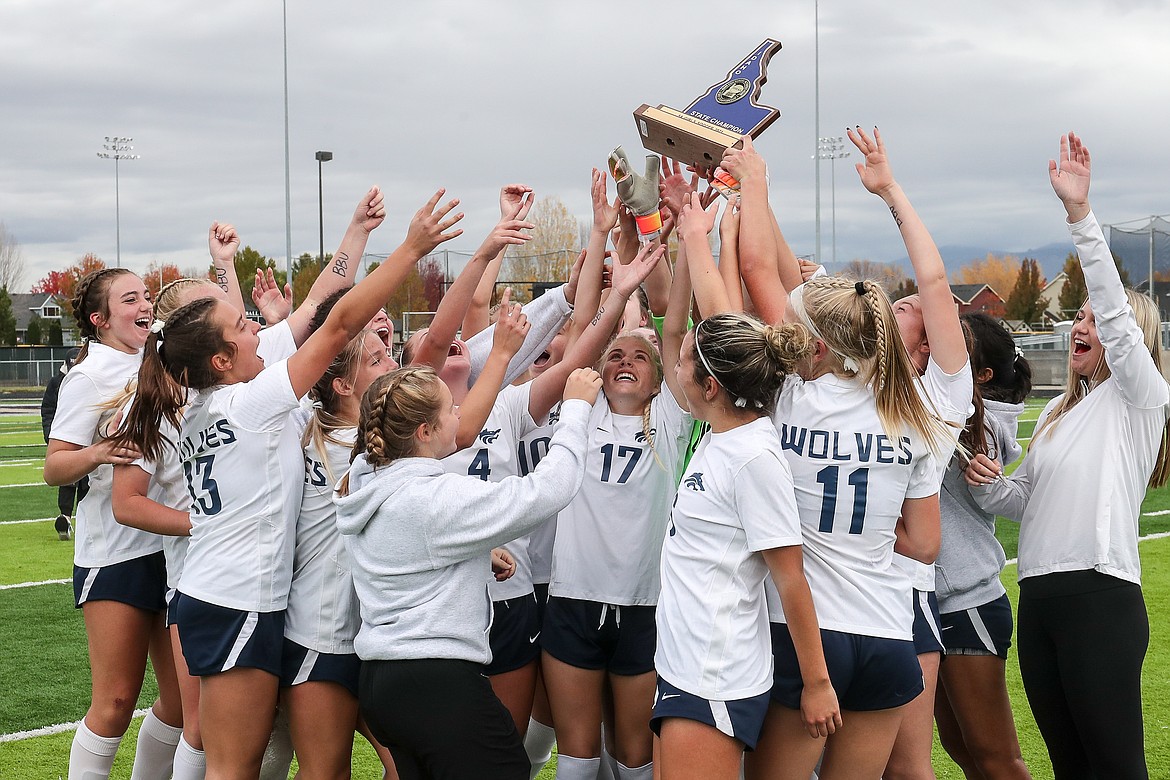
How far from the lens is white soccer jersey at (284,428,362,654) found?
11.0ft

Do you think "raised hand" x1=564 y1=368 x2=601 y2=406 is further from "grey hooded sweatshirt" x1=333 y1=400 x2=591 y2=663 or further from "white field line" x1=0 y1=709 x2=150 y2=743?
"white field line" x1=0 y1=709 x2=150 y2=743

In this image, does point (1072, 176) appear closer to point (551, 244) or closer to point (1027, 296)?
point (551, 244)

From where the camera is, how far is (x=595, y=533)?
12.7 feet

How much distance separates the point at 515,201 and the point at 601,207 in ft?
1.22

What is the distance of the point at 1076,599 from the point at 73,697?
5.20 metres

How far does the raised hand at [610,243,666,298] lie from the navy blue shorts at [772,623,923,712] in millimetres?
1473

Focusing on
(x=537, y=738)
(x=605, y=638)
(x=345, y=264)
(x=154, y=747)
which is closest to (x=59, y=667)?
(x=154, y=747)

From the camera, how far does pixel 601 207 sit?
168 inches

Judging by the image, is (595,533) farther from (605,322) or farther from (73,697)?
(73,697)

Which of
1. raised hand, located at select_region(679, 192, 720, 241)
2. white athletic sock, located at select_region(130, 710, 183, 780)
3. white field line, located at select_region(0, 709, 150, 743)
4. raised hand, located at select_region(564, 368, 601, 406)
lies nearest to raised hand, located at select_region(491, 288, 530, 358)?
raised hand, located at select_region(564, 368, 601, 406)

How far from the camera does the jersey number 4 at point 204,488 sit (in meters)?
3.32

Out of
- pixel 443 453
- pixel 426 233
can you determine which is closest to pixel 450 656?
pixel 443 453

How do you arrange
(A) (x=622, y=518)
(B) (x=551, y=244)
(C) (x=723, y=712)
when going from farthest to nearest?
(B) (x=551, y=244) → (A) (x=622, y=518) → (C) (x=723, y=712)

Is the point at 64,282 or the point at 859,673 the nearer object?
the point at 859,673
